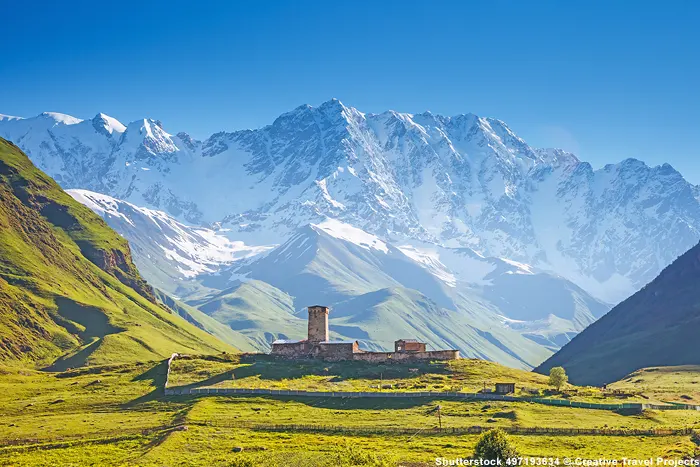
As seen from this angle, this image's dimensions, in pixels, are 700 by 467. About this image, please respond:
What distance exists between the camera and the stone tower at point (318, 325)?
555ft

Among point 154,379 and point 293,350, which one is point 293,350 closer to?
point 293,350

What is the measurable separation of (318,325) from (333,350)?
7.35 meters

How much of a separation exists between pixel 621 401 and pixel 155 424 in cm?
6966

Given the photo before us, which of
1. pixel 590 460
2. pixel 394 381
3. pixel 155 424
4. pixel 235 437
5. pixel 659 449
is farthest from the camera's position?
pixel 394 381

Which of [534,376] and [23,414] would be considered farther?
[534,376]

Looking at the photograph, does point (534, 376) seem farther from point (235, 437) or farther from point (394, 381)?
point (235, 437)

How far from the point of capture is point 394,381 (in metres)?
146

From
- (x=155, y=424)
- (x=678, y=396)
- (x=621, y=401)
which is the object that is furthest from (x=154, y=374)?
(x=678, y=396)

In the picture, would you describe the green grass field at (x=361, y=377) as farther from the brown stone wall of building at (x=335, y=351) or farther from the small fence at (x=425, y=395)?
the brown stone wall of building at (x=335, y=351)

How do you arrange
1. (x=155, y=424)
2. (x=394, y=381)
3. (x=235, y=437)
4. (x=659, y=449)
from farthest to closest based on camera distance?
(x=394, y=381) < (x=155, y=424) < (x=235, y=437) < (x=659, y=449)

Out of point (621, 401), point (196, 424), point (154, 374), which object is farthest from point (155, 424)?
point (621, 401)

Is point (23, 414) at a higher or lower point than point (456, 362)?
lower

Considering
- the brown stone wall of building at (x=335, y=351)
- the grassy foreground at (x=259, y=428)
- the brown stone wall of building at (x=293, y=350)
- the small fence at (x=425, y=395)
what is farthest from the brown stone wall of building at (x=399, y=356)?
the small fence at (x=425, y=395)

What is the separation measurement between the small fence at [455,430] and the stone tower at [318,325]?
52.9m
